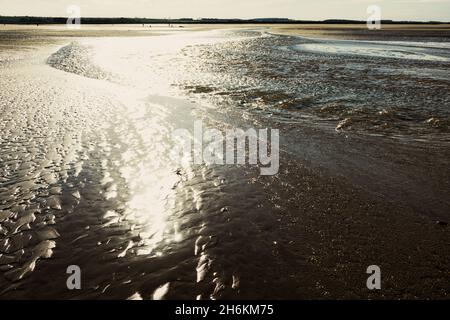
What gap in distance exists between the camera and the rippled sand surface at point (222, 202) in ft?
12.6

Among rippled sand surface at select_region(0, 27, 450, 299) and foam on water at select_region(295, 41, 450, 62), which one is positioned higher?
foam on water at select_region(295, 41, 450, 62)

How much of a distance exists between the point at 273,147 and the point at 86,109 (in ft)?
19.9

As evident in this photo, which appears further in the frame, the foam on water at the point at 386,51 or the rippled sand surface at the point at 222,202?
the foam on water at the point at 386,51

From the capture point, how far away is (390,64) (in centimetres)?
2006

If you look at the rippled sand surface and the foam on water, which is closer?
the rippled sand surface

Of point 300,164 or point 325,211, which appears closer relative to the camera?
point 325,211

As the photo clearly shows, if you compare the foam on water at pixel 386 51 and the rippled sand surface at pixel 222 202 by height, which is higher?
the foam on water at pixel 386 51

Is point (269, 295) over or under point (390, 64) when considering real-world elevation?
under

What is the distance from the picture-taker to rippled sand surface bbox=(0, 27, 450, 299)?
12.6ft

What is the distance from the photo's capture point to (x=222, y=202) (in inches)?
214
